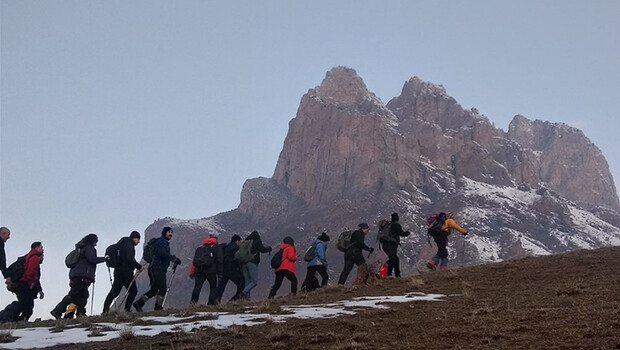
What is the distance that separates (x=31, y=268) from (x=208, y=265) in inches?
182

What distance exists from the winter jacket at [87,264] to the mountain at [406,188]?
104 meters

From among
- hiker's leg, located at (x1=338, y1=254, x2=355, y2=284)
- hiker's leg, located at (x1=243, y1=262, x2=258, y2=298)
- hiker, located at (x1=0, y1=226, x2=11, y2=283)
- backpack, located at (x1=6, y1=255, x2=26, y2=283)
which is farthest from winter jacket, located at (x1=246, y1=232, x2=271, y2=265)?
hiker, located at (x1=0, y1=226, x2=11, y2=283)

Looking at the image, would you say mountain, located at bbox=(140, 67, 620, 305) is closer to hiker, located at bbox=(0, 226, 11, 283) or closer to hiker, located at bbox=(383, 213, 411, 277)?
hiker, located at bbox=(383, 213, 411, 277)

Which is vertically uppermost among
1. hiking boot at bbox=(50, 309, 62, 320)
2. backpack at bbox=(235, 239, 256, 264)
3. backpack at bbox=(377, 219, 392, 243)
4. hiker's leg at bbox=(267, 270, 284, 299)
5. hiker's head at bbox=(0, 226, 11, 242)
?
hiker's head at bbox=(0, 226, 11, 242)

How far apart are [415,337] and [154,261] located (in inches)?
327

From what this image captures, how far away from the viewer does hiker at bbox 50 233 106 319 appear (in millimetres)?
15039

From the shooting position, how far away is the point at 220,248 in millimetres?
17469

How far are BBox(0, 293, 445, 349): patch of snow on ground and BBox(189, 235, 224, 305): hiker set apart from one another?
3.86 m

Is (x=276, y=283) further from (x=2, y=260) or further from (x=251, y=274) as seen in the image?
(x=2, y=260)

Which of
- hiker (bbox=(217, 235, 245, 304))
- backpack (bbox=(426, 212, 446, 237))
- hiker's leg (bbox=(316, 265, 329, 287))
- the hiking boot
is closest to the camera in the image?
the hiking boot

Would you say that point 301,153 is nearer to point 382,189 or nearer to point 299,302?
point 382,189

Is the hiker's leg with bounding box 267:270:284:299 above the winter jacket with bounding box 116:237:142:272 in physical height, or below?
below

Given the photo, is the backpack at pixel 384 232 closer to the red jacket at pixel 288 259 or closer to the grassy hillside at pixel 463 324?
the red jacket at pixel 288 259

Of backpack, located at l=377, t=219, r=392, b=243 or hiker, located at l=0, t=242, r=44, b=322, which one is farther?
backpack, located at l=377, t=219, r=392, b=243
